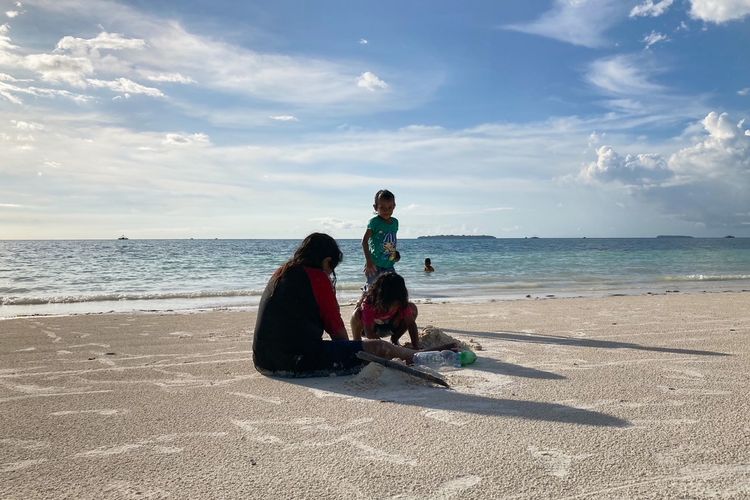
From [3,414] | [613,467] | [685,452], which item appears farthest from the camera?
[3,414]

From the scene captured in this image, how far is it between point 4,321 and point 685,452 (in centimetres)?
953

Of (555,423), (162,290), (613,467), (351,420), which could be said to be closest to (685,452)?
(613,467)

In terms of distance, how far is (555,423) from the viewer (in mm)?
3385

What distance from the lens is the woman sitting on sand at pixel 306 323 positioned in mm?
4582

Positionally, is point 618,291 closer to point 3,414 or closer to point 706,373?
point 706,373

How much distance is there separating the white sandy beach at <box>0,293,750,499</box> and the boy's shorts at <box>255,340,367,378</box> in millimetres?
102

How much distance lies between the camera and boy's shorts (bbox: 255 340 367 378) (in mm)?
4703

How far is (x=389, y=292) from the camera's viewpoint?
5.34m

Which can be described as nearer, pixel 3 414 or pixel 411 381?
pixel 3 414

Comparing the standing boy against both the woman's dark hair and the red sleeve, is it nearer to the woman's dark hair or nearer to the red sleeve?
the woman's dark hair

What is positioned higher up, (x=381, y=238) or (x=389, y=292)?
(x=381, y=238)

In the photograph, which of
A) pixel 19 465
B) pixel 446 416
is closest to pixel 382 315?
pixel 446 416

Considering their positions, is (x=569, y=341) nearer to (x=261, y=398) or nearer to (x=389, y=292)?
(x=389, y=292)

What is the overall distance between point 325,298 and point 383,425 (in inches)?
57.7
